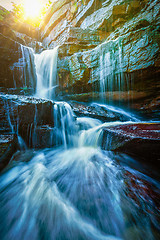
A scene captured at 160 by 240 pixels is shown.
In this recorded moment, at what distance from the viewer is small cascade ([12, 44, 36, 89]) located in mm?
6980

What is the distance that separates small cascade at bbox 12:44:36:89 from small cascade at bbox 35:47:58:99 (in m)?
0.62

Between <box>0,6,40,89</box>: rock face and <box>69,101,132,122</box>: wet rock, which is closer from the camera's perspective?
<box>69,101,132,122</box>: wet rock

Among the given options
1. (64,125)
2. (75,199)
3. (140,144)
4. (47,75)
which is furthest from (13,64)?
(140,144)

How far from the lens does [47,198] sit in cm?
164

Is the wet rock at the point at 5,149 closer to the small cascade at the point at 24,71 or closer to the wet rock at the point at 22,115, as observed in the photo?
the wet rock at the point at 22,115

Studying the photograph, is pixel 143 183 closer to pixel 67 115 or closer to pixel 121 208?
pixel 121 208

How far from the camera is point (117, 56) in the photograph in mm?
5473

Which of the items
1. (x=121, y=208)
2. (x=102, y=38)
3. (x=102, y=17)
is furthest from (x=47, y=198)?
(x=102, y=17)

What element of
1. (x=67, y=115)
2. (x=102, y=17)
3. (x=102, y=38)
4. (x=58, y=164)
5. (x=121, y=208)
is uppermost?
(x=102, y=17)

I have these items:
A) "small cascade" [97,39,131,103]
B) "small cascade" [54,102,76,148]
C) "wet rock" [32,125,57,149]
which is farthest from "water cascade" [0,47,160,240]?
"small cascade" [97,39,131,103]

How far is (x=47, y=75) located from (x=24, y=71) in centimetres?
173

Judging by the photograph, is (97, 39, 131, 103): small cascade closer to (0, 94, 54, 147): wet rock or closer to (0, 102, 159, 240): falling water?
(0, 94, 54, 147): wet rock

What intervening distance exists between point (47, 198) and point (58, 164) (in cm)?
113

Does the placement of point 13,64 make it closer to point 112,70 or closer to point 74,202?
point 112,70
